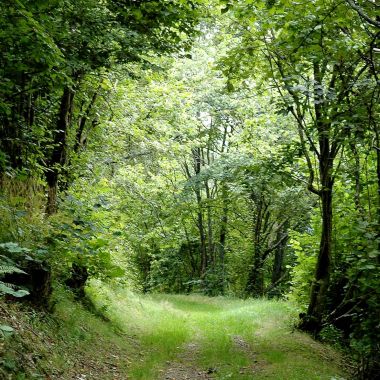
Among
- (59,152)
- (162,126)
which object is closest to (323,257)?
(59,152)

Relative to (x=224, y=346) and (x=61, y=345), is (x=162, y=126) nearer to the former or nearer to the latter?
(x=224, y=346)

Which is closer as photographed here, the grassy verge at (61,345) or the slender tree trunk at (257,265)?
the grassy verge at (61,345)

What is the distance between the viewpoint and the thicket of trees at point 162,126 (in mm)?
6398

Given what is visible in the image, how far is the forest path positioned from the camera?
775 cm

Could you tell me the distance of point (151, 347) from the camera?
9797 mm

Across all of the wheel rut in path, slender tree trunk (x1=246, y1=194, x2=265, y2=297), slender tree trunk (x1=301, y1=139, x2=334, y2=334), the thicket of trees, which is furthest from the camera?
slender tree trunk (x1=246, y1=194, x2=265, y2=297)

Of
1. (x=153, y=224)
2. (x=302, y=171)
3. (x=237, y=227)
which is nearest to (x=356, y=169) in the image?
(x=302, y=171)

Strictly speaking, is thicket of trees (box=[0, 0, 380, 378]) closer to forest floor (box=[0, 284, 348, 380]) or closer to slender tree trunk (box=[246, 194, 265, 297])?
forest floor (box=[0, 284, 348, 380])

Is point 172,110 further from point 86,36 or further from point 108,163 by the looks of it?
point 86,36

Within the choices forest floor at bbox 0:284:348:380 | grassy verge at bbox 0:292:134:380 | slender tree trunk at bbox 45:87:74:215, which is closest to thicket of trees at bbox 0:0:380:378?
slender tree trunk at bbox 45:87:74:215

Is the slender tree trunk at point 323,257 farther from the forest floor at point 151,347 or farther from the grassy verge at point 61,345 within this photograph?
the grassy verge at point 61,345

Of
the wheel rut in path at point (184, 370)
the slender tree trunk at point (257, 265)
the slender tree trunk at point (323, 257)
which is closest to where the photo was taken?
the wheel rut in path at point (184, 370)

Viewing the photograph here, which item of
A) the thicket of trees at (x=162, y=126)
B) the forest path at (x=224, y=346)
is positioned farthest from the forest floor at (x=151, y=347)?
the thicket of trees at (x=162, y=126)

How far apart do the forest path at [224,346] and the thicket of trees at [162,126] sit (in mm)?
870
